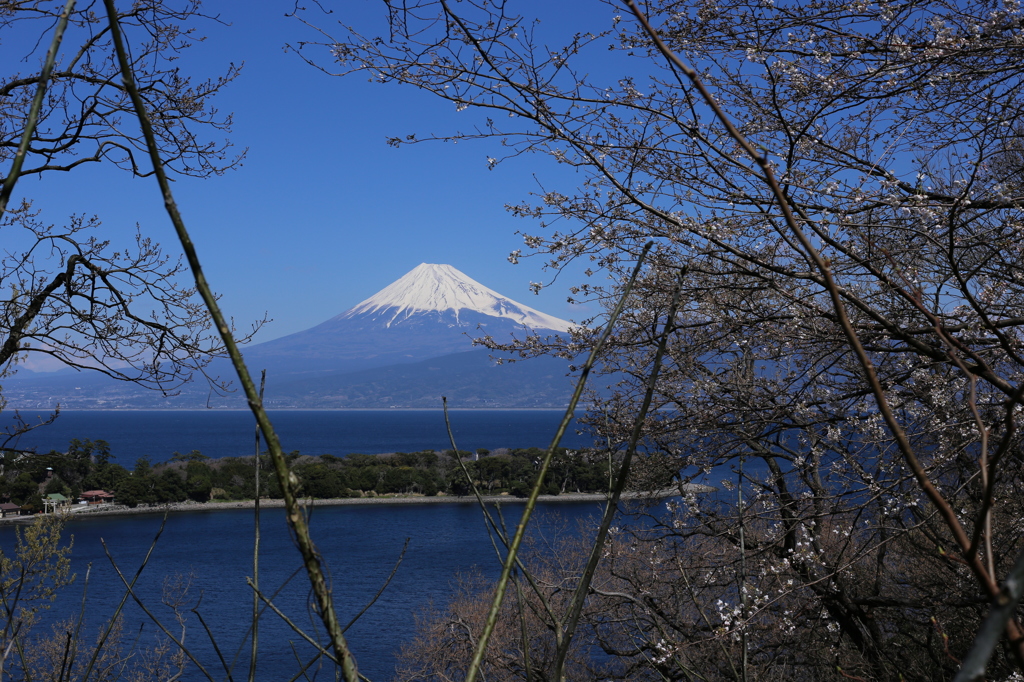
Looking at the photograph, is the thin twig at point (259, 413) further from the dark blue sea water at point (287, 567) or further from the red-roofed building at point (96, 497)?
the red-roofed building at point (96, 497)

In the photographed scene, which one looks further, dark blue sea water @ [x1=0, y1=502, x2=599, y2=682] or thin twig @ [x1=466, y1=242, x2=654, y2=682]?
dark blue sea water @ [x1=0, y1=502, x2=599, y2=682]

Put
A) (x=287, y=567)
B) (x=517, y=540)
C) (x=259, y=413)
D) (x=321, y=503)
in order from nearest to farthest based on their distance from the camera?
(x=259, y=413) < (x=517, y=540) < (x=287, y=567) < (x=321, y=503)

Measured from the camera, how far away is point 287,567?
123 ft

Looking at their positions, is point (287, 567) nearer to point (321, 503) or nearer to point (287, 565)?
point (287, 565)

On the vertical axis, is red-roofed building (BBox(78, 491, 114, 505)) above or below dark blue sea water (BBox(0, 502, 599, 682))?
above

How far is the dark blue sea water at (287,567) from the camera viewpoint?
2645cm

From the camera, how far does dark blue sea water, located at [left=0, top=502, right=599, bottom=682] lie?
26453 millimetres

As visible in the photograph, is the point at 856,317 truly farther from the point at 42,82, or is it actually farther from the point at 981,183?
the point at 42,82

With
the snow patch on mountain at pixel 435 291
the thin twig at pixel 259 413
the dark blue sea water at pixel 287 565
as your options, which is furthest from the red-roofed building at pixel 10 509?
the snow patch on mountain at pixel 435 291

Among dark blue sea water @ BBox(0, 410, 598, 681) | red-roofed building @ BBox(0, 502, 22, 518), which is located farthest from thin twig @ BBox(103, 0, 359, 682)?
red-roofed building @ BBox(0, 502, 22, 518)

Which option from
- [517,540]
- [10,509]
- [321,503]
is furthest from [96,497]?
[517,540]

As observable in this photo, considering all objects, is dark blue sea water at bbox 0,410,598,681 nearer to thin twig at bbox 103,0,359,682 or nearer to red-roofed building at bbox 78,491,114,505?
red-roofed building at bbox 78,491,114,505

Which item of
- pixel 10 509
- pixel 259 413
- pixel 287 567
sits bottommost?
pixel 287 567

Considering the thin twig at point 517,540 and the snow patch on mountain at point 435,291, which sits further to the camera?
the snow patch on mountain at point 435,291
